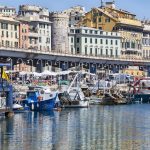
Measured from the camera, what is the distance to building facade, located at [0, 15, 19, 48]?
194587mm

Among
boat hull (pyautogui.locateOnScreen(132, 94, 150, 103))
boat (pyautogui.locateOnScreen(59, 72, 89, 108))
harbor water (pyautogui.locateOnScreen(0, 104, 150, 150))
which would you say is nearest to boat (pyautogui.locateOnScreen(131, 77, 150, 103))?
boat hull (pyautogui.locateOnScreen(132, 94, 150, 103))

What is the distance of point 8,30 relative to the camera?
196875mm

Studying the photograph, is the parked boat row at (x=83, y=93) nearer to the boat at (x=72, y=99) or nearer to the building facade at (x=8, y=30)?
the boat at (x=72, y=99)

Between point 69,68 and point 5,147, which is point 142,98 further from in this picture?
point 5,147

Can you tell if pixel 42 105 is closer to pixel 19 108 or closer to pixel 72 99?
pixel 19 108

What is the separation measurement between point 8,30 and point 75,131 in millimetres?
114287

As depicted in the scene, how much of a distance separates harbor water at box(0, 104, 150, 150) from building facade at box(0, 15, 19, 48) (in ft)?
272

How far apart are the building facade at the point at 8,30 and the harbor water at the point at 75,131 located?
8284 centimetres

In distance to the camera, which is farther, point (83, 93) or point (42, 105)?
point (83, 93)

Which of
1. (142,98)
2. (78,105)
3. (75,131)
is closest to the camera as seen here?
(75,131)

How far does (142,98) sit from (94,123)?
7196cm

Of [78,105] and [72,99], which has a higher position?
[72,99]

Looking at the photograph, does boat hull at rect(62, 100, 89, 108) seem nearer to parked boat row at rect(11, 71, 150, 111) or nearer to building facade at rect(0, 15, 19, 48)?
parked boat row at rect(11, 71, 150, 111)

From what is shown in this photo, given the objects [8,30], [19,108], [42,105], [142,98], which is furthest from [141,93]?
[19,108]
